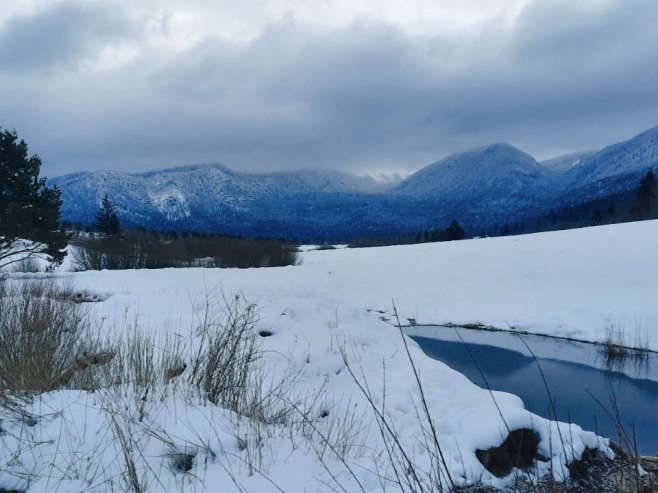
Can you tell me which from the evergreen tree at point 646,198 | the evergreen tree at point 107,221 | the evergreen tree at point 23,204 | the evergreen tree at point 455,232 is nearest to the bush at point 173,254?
the evergreen tree at point 107,221

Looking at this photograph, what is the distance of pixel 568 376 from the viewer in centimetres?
1155

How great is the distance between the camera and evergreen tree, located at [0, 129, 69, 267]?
22.1 meters

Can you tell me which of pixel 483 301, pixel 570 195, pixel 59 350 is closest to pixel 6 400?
pixel 59 350

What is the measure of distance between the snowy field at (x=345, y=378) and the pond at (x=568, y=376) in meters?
1.38

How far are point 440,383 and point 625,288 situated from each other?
13742 millimetres

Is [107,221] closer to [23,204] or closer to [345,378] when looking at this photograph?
[23,204]

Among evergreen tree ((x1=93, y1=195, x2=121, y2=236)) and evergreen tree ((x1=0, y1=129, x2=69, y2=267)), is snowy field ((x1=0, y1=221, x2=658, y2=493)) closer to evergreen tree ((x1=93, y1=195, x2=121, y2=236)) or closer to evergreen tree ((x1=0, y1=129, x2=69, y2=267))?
evergreen tree ((x1=0, y1=129, x2=69, y2=267))

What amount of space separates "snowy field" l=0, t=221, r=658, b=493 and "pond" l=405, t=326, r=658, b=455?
138cm

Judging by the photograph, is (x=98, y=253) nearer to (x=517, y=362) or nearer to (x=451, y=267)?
(x=451, y=267)

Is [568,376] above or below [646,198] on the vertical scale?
below

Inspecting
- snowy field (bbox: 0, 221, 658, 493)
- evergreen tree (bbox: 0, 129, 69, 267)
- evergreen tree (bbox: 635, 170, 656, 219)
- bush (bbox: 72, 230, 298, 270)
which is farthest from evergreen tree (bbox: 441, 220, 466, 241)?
evergreen tree (bbox: 0, 129, 69, 267)

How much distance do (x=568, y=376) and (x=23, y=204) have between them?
25.4 meters

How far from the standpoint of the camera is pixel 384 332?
10.3 m

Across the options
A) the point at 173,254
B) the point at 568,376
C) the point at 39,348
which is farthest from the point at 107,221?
the point at 39,348
